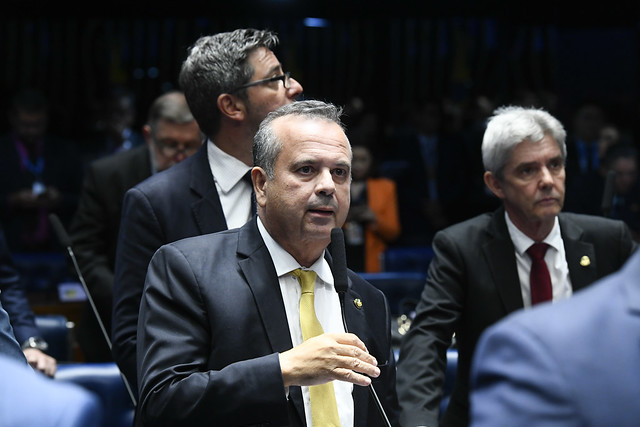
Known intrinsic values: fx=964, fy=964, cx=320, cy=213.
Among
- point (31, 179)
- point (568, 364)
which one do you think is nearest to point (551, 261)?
point (568, 364)

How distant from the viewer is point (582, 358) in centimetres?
108

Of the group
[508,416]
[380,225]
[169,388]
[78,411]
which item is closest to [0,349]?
[169,388]

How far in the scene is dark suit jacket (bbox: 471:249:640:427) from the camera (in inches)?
41.9

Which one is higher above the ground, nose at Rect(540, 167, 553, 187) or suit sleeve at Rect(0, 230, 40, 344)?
nose at Rect(540, 167, 553, 187)

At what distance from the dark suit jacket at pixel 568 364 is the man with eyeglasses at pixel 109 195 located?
10.3 feet

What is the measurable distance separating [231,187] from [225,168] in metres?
0.07

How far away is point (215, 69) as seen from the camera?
9.96 feet

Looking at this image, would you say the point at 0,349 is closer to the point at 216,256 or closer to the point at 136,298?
the point at 216,256

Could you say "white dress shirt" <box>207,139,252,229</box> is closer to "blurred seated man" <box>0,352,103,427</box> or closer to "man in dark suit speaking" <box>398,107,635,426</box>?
"man in dark suit speaking" <box>398,107,635,426</box>

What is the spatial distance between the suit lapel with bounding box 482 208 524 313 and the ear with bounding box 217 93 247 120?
0.88 meters

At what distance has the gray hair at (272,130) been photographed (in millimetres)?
2445

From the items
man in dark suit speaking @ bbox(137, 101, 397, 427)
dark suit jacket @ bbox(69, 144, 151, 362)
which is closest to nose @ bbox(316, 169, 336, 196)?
man in dark suit speaking @ bbox(137, 101, 397, 427)

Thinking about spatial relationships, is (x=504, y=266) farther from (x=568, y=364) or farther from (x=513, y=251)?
(x=568, y=364)

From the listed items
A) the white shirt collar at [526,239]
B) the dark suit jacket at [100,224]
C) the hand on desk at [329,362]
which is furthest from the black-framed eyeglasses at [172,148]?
the hand on desk at [329,362]
